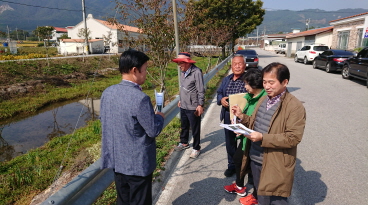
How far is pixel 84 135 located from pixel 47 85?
9300mm

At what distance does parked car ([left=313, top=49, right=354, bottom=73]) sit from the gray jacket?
13.8 m

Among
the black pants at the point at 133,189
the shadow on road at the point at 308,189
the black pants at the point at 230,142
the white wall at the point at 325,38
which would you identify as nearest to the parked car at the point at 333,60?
the white wall at the point at 325,38

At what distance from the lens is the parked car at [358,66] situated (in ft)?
34.1

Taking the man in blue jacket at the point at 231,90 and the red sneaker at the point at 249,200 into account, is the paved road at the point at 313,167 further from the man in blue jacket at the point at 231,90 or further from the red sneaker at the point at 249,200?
the man in blue jacket at the point at 231,90

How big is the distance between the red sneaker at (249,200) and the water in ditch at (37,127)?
496 centimetres

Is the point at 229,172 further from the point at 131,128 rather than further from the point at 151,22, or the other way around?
the point at 151,22

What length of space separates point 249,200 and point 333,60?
48.9 feet

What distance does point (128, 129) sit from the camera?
1.84m

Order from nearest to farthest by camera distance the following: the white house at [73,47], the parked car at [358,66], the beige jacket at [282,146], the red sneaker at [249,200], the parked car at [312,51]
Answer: the beige jacket at [282,146] → the red sneaker at [249,200] → the parked car at [358,66] → the parked car at [312,51] → the white house at [73,47]

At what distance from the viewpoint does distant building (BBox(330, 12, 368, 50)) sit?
2000 cm

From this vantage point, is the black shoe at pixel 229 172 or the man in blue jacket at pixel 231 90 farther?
the black shoe at pixel 229 172

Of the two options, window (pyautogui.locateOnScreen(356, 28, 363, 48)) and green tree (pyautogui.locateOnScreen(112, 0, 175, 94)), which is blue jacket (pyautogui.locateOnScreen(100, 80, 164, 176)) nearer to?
green tree (pyautogui.locateOnScreen(112, 0, 175, 94))

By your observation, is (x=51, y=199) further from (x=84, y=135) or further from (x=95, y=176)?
(x=84, y=135)

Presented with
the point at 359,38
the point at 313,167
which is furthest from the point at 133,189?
the point at 359,38
